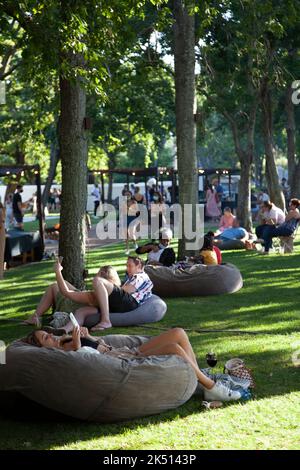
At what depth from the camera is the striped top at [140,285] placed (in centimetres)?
1299

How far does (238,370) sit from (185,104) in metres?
11.5

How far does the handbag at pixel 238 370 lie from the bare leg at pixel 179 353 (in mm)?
524

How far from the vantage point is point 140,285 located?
13.1 meters

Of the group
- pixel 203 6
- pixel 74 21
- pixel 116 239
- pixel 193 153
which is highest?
pixel 203 6

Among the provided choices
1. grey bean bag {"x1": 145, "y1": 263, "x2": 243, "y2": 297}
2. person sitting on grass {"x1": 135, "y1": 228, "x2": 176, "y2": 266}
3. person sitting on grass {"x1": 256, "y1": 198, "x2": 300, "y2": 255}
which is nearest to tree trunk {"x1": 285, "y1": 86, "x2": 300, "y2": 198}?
person sitting on grass {"x1": 256, "y1": 198, "x2": 300, "y2": 255}

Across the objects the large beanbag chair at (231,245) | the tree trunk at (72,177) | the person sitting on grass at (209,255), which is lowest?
the large beanbag chair at (231,245)

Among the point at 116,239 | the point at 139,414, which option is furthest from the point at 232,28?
the point at 139,414

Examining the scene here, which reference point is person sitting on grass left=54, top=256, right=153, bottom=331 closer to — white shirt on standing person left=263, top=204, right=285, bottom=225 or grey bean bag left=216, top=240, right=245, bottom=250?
white shirt on standing person left=263, top=204, right=285, bottom=225

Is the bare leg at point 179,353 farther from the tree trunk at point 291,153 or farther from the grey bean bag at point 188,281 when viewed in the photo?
the tree trunk at point 291,153

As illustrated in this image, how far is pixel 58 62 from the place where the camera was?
13.1 meters

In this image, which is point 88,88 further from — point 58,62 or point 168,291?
point 168,291

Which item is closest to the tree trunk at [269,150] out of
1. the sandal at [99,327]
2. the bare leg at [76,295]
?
the bare leg at [76,295]

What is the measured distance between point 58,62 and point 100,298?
130 inches

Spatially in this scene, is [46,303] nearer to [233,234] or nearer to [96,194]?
[233,234]
